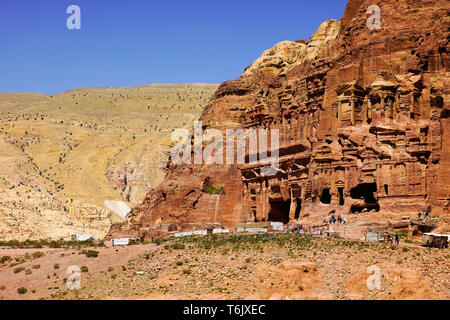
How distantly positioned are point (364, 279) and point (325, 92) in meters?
28.2

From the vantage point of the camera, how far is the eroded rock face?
57906mm

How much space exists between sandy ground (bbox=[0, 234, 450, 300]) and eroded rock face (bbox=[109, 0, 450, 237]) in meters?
9.56

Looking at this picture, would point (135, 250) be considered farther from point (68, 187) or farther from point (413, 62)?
point (68, 187)

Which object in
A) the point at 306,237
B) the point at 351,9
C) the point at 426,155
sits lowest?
the point at 306,237

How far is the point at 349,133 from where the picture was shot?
6238 centimetres

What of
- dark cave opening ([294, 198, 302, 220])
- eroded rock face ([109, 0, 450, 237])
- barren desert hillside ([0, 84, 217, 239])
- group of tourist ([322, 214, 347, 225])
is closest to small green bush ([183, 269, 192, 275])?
group of tourist ([322, 214, 347, 225])

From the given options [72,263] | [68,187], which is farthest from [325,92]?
[68,187]

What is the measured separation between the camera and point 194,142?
8462cm

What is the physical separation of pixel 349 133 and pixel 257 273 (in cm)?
2018

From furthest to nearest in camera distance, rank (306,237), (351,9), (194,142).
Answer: (194,142), (351,9), (306,237)

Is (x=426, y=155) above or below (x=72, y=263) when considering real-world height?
above

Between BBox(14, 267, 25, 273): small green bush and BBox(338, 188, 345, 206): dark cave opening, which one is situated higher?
BBox(338, 188, 345, 206): dark cave opening

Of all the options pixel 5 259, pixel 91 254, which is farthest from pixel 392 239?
pixel 5 259

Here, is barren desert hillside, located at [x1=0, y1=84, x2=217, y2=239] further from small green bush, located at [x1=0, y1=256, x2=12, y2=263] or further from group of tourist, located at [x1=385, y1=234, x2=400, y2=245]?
group of tourist, located at [x1=385, y1=234, x2=400, y2=245]
